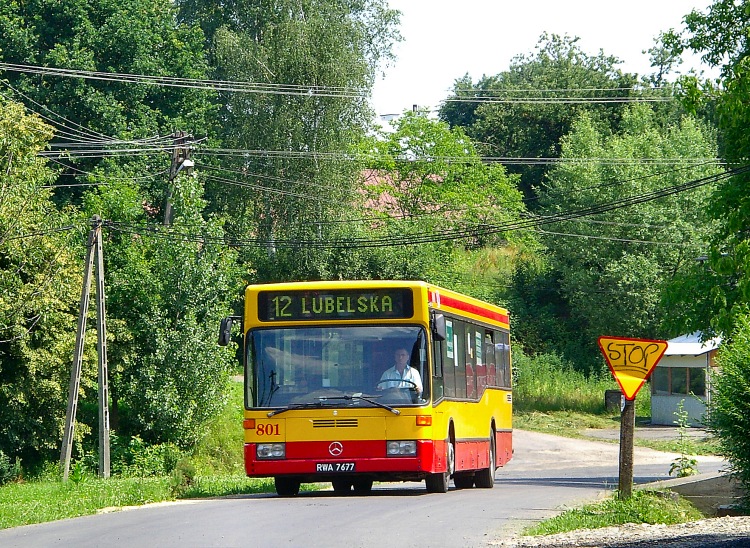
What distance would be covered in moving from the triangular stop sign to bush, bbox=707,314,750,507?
2.67 meters

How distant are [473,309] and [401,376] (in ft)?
14.9

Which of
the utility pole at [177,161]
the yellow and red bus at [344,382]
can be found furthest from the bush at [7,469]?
the yellow and red bus at [344,382]

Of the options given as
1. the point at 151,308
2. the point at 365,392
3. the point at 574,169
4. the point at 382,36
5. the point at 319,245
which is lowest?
the point at 365,392

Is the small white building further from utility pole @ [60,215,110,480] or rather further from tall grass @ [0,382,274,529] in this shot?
utility pole @ [60,215,110,480]

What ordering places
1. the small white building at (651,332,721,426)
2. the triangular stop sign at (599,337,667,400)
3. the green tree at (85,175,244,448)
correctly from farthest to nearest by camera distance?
the small white building at (651,332,721,426), the green tree at (85,175,244,448), the triangular stop sign at (599,337,667,400)

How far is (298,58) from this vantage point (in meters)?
54.9

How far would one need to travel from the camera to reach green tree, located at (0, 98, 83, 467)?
36.2 meters

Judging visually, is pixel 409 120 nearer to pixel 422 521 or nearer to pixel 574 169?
pixel 574 169

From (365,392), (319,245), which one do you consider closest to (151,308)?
(319,245)

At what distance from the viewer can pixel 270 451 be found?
18000 millimetres

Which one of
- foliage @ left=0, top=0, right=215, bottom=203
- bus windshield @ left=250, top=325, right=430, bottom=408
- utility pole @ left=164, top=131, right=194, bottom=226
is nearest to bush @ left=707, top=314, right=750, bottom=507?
bus windshield @ left=250, top=325, right=430, bottom=408

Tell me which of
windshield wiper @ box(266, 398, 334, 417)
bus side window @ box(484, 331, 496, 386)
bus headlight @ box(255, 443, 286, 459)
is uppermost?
bus side window @ box(484, 331, 496, 386)

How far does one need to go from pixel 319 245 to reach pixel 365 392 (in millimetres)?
36902

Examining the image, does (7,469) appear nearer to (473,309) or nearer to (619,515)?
(473,309)
